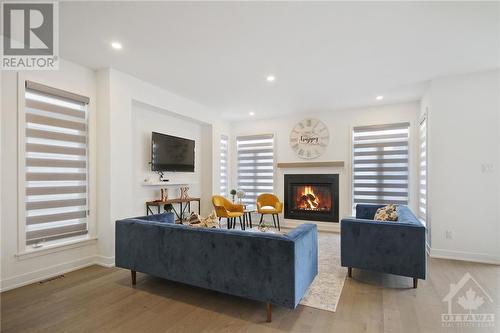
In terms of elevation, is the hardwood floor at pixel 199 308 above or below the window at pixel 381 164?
below

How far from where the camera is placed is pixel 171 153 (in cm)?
508

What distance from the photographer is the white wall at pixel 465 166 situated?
381cm

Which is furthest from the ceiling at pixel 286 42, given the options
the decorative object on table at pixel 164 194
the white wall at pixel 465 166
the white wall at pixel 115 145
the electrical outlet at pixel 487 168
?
the decorative object on table at pixel 164 194

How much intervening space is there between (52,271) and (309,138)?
5.32 m

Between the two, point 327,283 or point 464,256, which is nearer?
point 327,283

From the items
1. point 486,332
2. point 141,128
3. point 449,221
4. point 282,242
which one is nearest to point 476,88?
point 449,221

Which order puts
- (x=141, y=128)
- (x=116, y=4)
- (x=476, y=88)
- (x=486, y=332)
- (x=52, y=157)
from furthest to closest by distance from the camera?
(x=141, y=128), (x=476, y=88), (x=52, y=157), (x=116, y=4), (x=486, y=332)

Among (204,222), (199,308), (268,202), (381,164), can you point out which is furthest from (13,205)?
(381,164)

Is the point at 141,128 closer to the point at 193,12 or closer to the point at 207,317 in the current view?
the point at 193,12

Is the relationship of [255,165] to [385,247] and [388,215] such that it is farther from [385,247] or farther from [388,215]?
[385,247]

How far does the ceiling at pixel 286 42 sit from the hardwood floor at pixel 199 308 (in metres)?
2.84

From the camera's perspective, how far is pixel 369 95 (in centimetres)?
490

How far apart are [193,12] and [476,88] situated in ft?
14.0

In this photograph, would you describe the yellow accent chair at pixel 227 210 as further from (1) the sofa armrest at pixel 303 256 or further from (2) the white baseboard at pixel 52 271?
(1) the sofa armrest at pixel 303 256
